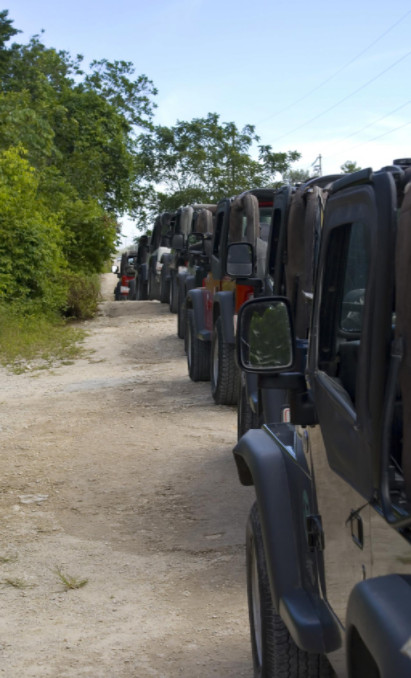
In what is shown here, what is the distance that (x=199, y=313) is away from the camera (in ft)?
35.8

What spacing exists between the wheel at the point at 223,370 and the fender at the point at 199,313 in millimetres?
454

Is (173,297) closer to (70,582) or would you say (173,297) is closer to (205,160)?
(70,582)

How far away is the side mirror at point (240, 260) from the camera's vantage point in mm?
8047

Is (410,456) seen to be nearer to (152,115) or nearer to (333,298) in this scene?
(333,298)

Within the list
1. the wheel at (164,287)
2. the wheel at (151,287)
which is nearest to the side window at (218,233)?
the wheel at (164,287)

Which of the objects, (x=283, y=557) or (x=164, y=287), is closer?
(x=283, y=557)

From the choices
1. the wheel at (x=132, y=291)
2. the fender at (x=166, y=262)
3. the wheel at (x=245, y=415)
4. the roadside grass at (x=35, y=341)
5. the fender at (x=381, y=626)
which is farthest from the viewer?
the wheel at (x=132, y=291)

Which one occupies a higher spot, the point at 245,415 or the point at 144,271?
the point at 144,271

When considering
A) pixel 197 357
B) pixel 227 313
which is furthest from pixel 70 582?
pixel 197 357

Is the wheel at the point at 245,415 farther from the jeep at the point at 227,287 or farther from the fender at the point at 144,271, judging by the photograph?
the fender at the point at 144,271

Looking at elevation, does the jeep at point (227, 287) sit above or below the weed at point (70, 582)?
above

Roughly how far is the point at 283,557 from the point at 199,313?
7995mm

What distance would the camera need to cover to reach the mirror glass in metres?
2.95

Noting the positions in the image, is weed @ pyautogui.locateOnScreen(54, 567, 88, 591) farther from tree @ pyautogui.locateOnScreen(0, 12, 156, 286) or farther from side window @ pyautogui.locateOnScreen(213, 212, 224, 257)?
tree @ pyautogui.locateOnScreen(0, 12, 156, 286)
